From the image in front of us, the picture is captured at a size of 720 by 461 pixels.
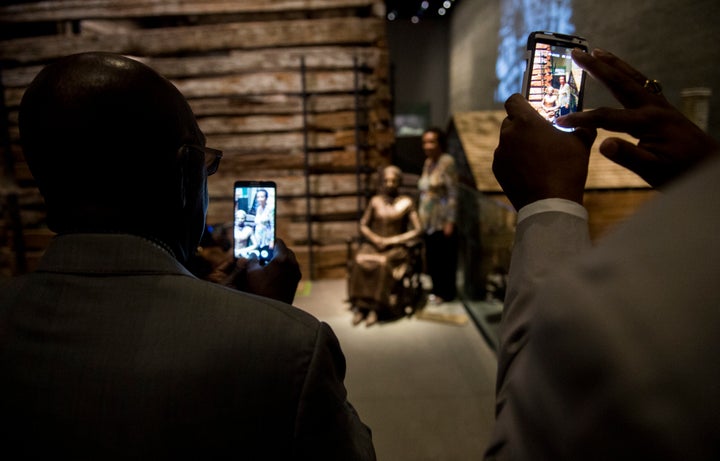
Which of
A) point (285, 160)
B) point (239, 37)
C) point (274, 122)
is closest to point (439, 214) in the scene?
point (285, 160)

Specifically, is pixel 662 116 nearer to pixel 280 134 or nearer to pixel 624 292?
pixel 624 292

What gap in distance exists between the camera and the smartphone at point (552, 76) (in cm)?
118

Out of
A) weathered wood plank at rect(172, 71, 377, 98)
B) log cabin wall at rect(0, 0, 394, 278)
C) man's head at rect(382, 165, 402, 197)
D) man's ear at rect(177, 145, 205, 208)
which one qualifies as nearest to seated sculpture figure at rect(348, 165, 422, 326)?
man's head at rect(382, 165, 402, 197)

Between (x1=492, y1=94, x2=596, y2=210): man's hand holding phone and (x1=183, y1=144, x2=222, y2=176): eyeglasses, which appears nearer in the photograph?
(x1=492, y1=94, x2=596, y2=210): man's hand holding phone

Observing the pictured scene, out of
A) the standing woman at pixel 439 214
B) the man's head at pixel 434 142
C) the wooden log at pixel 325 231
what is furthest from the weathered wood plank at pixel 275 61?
the wooden log at pixel 325 231

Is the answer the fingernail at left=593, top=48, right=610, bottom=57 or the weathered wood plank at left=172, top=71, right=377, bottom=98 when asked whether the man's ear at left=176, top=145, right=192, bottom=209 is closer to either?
the fingernail at left=593, top=48, right=610, bottom=57

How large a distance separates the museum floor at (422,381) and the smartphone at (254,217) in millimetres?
1883

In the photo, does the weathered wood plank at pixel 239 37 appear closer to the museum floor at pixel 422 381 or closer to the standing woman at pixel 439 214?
the standing woman at pixel 439 214

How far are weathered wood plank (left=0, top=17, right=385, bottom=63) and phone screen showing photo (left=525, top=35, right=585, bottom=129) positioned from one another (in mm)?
5476

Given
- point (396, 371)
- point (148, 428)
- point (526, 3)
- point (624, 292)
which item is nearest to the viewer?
point (624, 292)

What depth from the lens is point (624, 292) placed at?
1.08 feet

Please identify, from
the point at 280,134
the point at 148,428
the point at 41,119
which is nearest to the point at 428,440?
the point at 148,428

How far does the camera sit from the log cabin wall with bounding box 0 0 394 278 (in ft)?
20.4

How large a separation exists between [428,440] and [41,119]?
2873mm
